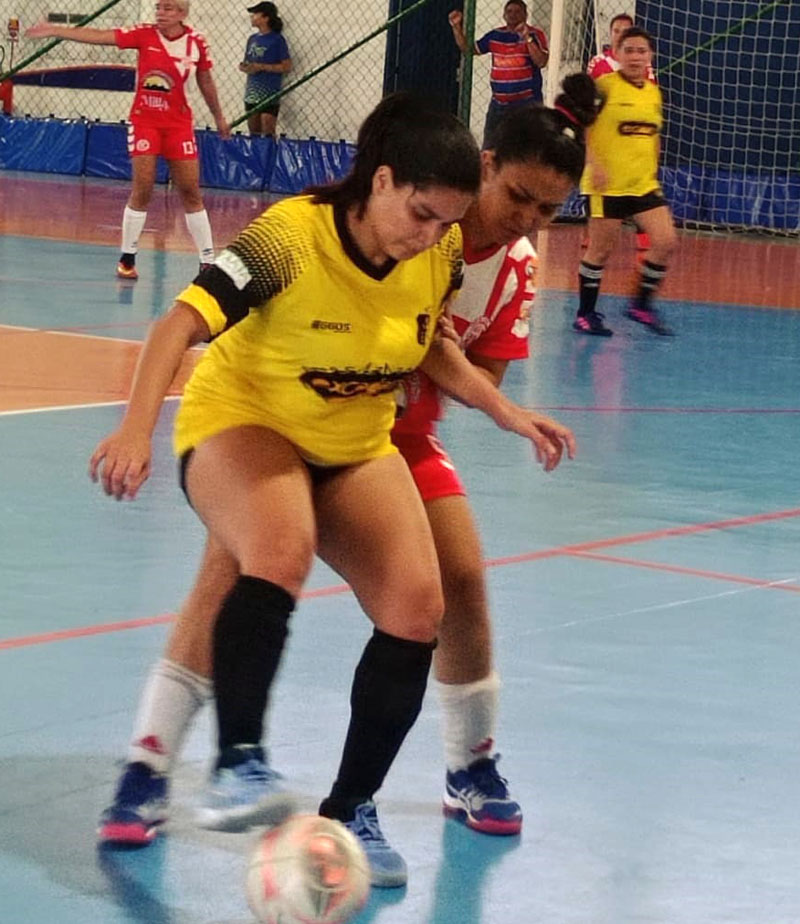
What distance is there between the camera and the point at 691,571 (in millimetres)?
5699

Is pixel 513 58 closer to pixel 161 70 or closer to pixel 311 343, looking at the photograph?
pixel 161 70

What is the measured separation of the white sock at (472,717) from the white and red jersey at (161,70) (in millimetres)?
9052

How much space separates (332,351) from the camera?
10.9 feet

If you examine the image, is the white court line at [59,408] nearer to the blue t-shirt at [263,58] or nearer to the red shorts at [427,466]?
the red shorts at [427,466]

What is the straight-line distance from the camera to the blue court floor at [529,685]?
3.31m

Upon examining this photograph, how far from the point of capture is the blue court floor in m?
3.31

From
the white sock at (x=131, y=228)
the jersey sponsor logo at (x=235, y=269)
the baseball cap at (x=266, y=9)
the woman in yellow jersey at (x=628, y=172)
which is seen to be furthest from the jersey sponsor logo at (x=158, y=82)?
the baseball cap at (x=266, y=9)

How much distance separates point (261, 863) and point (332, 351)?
Answer: 0.89 meters

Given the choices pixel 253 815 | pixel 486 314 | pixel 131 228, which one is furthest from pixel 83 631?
pixel 131 228

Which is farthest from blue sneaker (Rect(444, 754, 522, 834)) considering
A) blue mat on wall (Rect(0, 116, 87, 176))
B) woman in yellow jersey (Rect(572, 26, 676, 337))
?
blue mat on wall (Rect(0, 116, 87, 176))

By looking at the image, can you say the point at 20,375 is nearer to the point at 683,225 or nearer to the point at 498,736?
the point at 498,736

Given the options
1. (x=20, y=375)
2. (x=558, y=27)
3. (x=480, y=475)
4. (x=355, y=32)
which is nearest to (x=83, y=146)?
(x=355, y=32)

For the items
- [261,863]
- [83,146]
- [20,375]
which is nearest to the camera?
[261,863]

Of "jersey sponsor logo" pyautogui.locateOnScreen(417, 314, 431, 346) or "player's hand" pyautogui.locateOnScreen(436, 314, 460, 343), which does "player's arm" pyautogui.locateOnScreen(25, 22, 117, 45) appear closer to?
"player's hand" pyautogui.locateOnScreen(436, 314, 460, 343)
